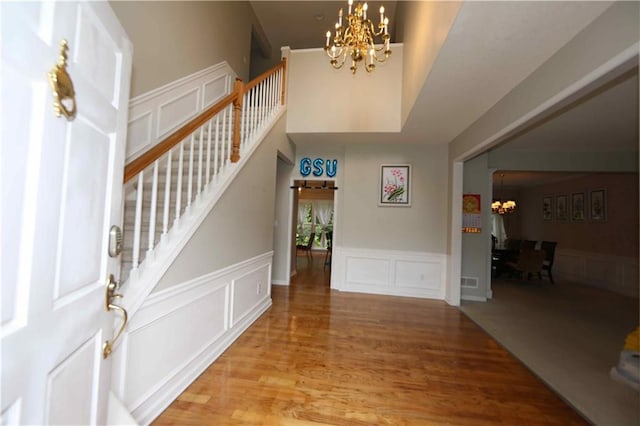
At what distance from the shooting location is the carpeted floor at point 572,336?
206 cm

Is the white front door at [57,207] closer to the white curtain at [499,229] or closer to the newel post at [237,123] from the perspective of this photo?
the newel post at [237,123]

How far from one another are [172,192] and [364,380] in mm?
2431

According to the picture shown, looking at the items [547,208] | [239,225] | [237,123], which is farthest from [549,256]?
[237,123]

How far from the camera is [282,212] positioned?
533 cm

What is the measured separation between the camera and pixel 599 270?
6129mm

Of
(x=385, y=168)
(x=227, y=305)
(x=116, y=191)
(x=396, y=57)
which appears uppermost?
(x=396, y=57)

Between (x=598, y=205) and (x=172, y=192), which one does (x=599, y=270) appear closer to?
(x=598, y=205)

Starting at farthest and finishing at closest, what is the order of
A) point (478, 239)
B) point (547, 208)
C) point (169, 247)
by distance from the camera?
point (547, 208) → point (478, 239) → point (169, 247)

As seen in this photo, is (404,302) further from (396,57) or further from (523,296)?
(396,57)

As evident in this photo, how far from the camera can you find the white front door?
62cm

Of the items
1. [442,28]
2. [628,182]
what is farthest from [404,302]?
[628,182]

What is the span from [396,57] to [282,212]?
331cm

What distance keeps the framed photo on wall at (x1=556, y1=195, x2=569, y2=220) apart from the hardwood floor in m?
5.91

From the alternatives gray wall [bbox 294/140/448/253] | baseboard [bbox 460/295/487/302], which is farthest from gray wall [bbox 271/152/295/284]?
baseboard [bbox 460/295/487/302]
